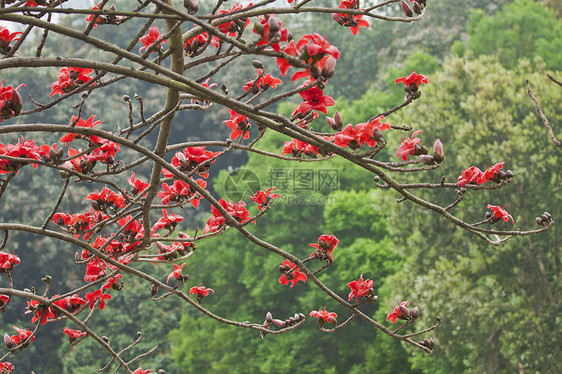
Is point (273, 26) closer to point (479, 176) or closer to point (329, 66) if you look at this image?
point (329, 66)

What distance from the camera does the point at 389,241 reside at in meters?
16.0

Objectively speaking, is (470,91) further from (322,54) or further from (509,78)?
(322,54)

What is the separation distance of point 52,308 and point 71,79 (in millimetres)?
849

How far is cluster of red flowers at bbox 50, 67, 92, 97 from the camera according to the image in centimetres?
211

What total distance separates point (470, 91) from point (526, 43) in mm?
5901

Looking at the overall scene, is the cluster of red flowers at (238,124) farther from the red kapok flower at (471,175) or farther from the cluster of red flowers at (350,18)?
the red kapok flower at (471,175)

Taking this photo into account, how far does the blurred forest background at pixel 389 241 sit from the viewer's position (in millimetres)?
10914

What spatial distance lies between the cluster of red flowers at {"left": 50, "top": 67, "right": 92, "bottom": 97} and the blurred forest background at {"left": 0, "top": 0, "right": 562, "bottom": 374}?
375 inches

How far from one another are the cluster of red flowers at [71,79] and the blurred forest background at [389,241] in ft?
31.2

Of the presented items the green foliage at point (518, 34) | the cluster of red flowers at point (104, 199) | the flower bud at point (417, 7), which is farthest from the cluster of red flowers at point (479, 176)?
the green foliage at point (518, 34)

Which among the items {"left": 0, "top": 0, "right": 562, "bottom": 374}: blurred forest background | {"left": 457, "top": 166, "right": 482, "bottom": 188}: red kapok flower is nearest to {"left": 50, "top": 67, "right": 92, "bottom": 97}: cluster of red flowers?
{"left": 457, "top": 166, "right": 482, "bottom": 188}: red kapok flower

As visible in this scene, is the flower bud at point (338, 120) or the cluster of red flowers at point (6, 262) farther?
the cluster of red flowers at point (6, 262)

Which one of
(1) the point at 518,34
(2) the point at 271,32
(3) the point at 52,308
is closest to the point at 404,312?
(2) the point at 271,32

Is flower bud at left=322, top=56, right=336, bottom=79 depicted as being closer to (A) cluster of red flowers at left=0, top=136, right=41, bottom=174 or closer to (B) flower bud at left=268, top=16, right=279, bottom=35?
(B) flower bud at left=268, top=16, right=279, bottom=35
